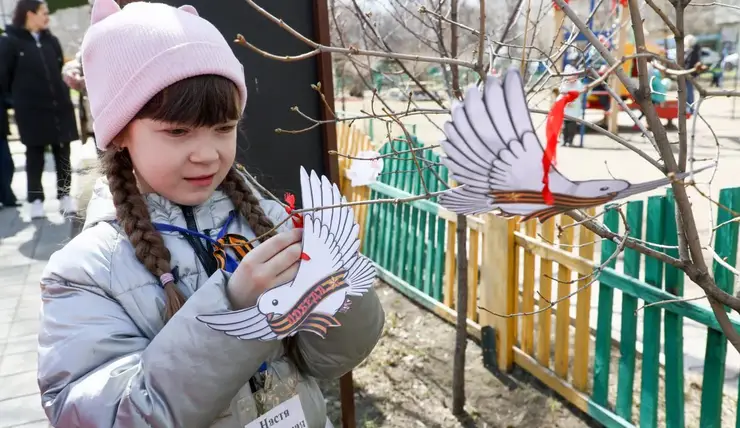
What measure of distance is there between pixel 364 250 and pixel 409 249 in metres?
0.80

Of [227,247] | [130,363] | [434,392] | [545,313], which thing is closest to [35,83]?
[434,392]

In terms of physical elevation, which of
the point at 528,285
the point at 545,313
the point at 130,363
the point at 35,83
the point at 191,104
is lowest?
the point at 545,313

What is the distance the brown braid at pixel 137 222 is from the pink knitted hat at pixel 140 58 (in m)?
0.11

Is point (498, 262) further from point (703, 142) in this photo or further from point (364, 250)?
point (703, 142)

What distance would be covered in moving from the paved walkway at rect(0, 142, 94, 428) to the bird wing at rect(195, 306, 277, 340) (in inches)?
45.0

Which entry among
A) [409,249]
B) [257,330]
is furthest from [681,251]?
[409,249]

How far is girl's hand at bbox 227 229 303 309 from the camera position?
1120mm

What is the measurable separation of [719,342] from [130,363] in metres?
1.96

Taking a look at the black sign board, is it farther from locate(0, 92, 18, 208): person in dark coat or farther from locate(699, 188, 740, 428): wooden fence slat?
locate(0, 92, 18, 208): person in dark coat

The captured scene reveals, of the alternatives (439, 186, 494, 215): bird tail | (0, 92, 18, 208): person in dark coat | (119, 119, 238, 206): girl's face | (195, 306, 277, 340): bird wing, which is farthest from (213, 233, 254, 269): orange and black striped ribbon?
(0, 92, 18, 208): person in dark coat

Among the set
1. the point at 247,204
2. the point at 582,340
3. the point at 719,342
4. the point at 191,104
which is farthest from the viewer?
the point at 582,340

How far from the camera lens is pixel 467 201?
0.84 m

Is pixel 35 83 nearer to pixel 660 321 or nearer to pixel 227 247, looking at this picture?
pixel 227 247

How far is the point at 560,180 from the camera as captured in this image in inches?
30.5
